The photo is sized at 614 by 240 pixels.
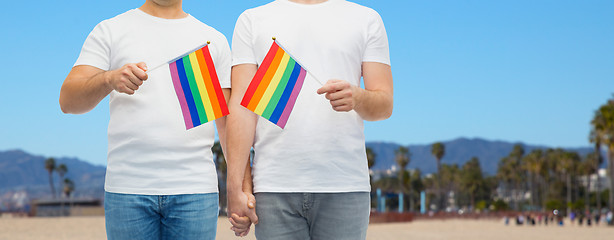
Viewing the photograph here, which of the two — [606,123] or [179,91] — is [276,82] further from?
[606,123]

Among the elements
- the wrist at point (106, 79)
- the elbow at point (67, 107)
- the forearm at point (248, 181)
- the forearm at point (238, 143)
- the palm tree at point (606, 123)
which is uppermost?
the palm tree at point (606, 123)

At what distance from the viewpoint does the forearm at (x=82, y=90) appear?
3.62 metres

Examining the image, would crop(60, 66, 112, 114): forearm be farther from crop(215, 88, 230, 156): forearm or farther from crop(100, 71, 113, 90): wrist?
crop(215, 88, 230, 156): forearm

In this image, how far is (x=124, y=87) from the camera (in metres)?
3.42

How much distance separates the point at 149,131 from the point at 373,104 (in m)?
1.23

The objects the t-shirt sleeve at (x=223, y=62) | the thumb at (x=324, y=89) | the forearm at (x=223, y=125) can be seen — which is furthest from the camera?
the t-shirt sleeve at (x=223, y=62)

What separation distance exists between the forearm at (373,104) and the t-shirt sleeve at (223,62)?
96 cm

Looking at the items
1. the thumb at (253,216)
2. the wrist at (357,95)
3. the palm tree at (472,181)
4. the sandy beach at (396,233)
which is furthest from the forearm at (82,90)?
the palm tree at (472,181)

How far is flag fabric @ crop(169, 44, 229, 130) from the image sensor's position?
378 cm

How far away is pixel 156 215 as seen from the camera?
12.5 ft

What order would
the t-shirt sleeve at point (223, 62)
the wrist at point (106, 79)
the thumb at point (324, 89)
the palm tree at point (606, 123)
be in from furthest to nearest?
the palm tree at point (606, 123), the t-shirt sleeve at point (223, 62), the wrist at point (106, 79), the thumb at point (324, 89)

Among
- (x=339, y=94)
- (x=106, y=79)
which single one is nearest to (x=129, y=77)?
(x=106, y=79)

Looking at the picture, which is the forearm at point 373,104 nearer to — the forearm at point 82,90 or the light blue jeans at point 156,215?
the light blue jeans at point 156,215

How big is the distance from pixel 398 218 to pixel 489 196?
293 ft
